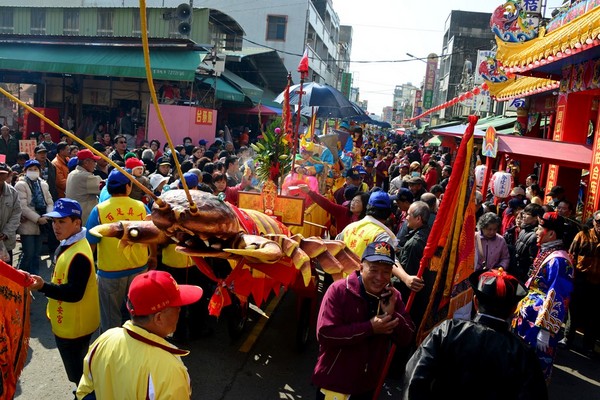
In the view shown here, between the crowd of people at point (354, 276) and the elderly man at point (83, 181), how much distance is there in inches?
0.6

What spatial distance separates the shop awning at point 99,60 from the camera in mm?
16141

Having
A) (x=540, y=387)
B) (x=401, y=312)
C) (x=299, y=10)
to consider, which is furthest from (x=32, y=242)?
(x=299, y=10)

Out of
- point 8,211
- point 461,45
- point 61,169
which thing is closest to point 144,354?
point 8,211

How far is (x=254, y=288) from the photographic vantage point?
13.6 feet

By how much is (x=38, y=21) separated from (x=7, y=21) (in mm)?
1833

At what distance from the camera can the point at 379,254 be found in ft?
10.2

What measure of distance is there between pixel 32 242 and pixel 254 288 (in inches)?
163

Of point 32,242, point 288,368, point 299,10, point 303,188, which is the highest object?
point 299,10

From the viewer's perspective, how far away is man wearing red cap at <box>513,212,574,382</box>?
452 centimetres

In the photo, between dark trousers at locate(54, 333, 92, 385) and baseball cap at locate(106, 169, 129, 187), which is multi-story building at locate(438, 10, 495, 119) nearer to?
baseball cap at locate(106, 169, 129, 187)

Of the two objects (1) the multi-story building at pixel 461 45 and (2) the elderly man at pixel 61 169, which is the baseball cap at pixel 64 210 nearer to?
(2) the elderly man at pixel 61 169

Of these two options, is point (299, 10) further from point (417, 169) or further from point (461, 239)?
point (461, 239)

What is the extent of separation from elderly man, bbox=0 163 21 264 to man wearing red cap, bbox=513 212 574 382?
5731mm

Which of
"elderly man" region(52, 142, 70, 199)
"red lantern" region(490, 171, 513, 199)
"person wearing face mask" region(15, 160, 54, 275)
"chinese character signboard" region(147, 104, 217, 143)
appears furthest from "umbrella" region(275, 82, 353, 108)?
"person wearing face mask" region(15, 160, 54, 275)
